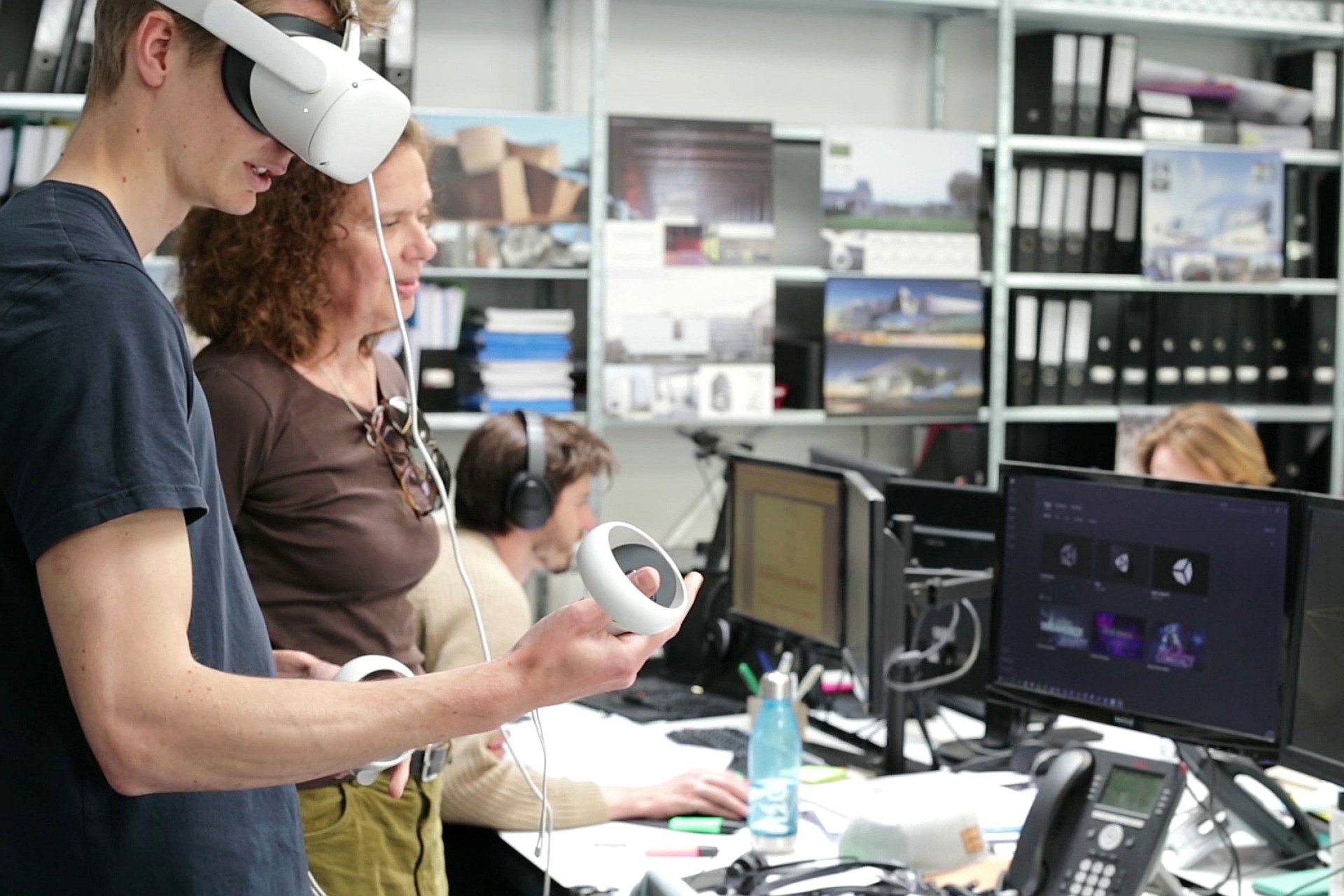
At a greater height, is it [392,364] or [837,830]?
[392,364]

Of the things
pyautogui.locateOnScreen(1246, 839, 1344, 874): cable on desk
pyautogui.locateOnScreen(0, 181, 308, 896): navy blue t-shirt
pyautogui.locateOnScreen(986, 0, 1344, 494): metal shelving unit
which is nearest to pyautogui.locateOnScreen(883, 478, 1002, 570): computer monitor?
pyautogui.locateOnScreen(1246, 839, 1344, 874): cable on desk

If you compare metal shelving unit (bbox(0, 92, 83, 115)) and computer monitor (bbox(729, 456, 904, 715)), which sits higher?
metal shelving unit (bbox(0, 92, 83, 115))

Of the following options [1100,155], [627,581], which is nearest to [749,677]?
[627,581]

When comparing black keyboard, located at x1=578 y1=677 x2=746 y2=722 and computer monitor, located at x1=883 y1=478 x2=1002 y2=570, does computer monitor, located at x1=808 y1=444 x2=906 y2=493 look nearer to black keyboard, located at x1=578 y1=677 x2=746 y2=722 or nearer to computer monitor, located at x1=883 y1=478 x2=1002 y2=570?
computer monitor, located at x1=883 y1=478 x2=1002 y2=570

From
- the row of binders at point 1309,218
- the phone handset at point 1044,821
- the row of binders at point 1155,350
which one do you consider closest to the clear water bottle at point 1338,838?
the phone handset at point 1044,821

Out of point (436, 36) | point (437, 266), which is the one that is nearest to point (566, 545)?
point (437, 266)

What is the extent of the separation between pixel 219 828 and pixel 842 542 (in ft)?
4.80

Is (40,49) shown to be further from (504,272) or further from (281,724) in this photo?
(281,724)

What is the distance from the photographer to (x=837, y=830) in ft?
6.57

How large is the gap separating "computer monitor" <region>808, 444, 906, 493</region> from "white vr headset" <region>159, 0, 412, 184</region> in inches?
64.7

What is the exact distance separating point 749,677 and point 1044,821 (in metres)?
1.03

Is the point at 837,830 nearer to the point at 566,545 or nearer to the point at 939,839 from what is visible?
the point at 939,839

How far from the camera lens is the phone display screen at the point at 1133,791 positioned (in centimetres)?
169

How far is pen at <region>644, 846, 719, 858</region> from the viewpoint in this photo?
6.21 ft
